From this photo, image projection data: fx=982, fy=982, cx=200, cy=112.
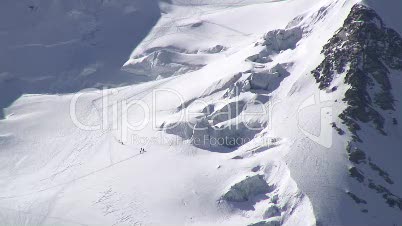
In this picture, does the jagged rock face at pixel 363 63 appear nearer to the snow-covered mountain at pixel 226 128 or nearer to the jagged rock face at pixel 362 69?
the jagged rock face at pixel 362 69

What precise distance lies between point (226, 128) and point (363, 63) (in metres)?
15.6

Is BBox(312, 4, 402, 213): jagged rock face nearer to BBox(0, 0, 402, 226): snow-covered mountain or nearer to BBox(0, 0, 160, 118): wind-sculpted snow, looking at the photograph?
BBox(0, 0, 402, 226): snow-covered mountain

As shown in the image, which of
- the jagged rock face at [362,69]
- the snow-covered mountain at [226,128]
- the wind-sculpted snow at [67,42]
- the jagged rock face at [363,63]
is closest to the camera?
the snow-covered mountain at [226,128]

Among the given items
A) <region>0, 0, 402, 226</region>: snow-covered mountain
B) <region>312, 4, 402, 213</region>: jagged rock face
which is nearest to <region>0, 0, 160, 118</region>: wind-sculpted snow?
<region>0, 0, 402, 226</region>: snow-covered mountain

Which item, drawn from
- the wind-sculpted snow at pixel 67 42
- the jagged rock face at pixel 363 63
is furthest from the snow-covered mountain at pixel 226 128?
the wind-sculpted snow at pixel 67 42

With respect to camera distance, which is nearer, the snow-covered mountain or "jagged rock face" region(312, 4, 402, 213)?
the snow-covered mountain

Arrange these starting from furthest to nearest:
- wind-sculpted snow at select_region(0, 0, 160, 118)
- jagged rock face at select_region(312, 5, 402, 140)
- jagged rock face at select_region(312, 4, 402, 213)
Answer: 1. wind-sculpted snow at select_region(0, 0, 160, 118)
2. jagged rock face at select_region(312, 5, 402, 140)
3. jagged rock face at select_region(312, 4, 402, 213)

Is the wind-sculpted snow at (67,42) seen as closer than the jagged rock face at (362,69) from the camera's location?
No

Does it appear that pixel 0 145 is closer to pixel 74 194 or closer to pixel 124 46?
pixel 74 194

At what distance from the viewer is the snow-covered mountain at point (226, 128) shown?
9294 cm

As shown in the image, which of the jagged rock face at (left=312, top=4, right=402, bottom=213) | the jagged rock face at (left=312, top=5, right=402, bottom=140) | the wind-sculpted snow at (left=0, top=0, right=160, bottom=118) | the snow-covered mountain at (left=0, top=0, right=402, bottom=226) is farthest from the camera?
the wind-sculpted snow at (left=0, top=0, right=160, bottom=118)

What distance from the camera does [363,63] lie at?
101 m

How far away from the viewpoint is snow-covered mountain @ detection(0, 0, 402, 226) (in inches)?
3659

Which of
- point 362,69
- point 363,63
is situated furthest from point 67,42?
point 362,69
